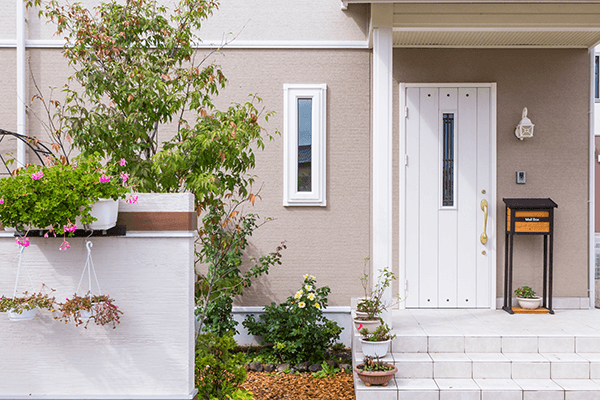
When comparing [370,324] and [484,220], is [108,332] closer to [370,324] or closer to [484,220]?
[370,324]

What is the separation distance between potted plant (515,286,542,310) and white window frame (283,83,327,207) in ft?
7.02

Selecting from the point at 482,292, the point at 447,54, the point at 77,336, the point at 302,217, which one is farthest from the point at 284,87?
Answer: the point at 77,336

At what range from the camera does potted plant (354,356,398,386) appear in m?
3.48

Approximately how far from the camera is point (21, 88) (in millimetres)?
4793

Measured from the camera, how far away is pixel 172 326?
94.2 inches

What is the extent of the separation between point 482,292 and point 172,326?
358 centimetres

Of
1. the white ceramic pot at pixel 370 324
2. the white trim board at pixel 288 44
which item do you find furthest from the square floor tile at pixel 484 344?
the white trim board at pixel 288 44

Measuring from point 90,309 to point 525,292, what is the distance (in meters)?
4.15

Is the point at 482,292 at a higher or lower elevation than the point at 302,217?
lower

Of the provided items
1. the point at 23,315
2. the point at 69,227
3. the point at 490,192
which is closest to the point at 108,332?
the point at 23,315

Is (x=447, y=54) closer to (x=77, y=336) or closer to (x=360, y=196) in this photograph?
(x=360, y=196)

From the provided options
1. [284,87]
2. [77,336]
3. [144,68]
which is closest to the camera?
[77,336]

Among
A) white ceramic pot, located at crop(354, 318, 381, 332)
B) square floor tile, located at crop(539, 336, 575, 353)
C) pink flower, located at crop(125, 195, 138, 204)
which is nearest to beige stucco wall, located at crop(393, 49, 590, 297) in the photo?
square floor tile, located at crop(539, 336, 575, 353)

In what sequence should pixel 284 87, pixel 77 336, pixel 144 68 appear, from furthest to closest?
pixel 284 87 → pixel 144 68 → pixel 77 336
